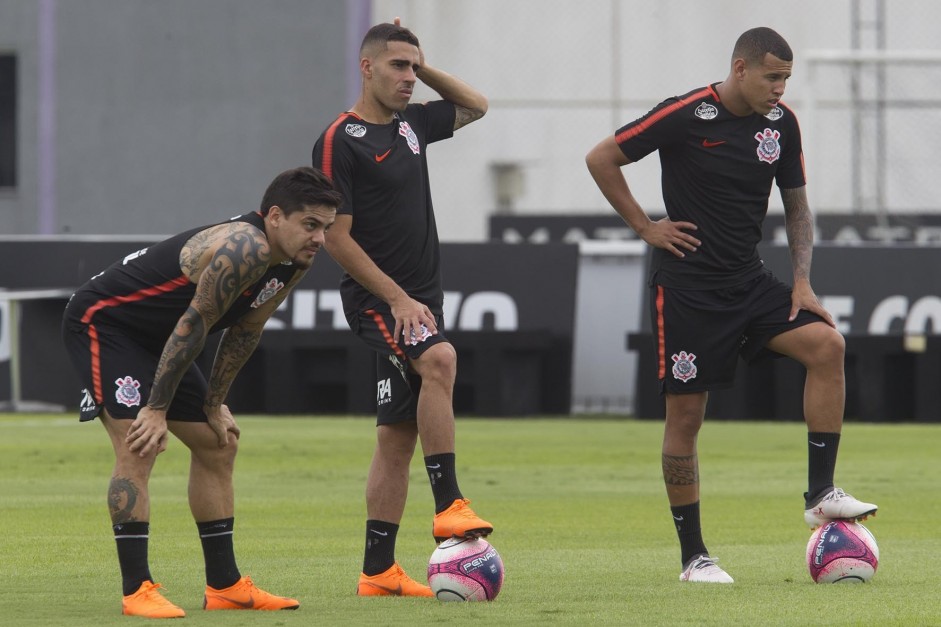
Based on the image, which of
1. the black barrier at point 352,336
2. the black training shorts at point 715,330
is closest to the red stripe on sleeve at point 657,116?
the black training shorts at point 715,330

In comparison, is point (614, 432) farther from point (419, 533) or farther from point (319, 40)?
point (319, 40)

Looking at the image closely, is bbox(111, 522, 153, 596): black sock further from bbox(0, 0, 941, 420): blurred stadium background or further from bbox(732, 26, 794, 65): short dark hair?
bbox(0, 0, 941, 420): blurred stadium background

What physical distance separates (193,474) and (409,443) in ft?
3.25

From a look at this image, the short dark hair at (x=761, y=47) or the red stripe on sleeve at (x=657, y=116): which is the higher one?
the short dark hair at (x=761, y=47)

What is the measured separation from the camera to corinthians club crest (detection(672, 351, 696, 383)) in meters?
7.38

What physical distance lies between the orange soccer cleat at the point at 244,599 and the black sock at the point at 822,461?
91.4 inches

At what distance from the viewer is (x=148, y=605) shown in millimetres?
6266

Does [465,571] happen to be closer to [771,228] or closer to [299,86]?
[771,228]

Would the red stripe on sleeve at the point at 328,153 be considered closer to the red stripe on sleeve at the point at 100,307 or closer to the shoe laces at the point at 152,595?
the red stripe on sleeve at the point at 100,307

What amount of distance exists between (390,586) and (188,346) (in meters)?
1.46

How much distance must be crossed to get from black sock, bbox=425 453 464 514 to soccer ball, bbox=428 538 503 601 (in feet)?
0.53

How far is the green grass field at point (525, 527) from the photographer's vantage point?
6.44 meters

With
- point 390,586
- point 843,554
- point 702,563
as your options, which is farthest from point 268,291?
point 843,554

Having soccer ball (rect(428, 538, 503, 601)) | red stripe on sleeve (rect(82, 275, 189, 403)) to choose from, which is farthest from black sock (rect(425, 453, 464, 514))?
red stripe on sleeve (rect(82, 275, 189, 403))
